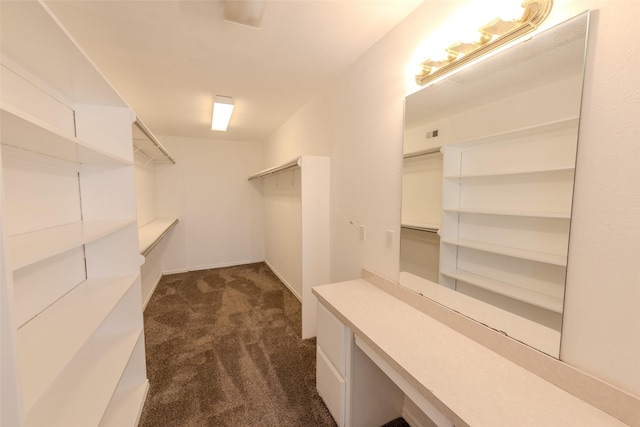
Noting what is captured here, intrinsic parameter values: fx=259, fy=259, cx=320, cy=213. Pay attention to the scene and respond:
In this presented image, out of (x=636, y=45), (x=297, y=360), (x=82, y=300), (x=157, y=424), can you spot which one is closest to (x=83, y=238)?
(x=82, y=300)

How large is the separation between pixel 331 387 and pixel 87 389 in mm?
1248

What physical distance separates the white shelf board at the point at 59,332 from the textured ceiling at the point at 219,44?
1.51 m

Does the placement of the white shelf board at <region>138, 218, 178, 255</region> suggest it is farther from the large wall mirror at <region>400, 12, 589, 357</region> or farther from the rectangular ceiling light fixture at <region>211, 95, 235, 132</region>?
the large wall mirror at <region>400, 12, 589, 357</region>

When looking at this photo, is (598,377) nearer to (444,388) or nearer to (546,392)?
(546,392)

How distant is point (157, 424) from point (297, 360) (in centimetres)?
98

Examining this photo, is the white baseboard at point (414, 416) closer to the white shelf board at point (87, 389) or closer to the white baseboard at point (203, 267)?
the white shelf board at point (87, 389)

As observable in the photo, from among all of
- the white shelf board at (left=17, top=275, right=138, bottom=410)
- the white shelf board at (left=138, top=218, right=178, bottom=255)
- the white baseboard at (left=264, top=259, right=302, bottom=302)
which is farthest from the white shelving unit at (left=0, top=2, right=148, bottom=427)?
the white baseboard at (left=264, top=259, right=302, bottom=302)

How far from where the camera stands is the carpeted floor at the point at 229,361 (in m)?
1.63

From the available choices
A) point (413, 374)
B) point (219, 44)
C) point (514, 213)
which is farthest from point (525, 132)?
point (219, 44)

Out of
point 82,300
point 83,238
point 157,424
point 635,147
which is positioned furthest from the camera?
point 157,424

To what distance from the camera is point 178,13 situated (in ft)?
4.66

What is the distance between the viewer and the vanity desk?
788 millimetres

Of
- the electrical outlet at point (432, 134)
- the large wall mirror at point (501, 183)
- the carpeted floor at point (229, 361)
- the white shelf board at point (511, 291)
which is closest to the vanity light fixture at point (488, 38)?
the large wall mirror at point (501, 183)

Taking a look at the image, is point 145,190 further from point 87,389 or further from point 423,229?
point 423,229
